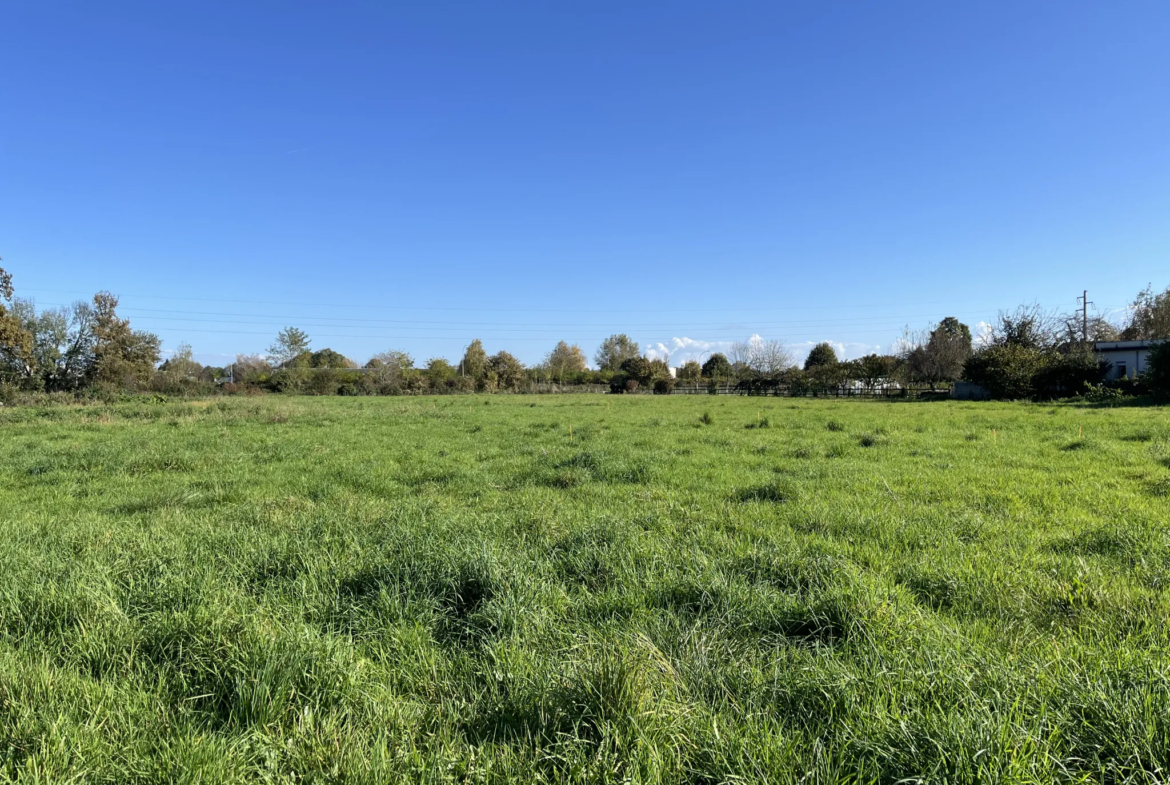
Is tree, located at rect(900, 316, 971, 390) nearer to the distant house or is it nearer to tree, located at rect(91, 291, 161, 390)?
the distant house

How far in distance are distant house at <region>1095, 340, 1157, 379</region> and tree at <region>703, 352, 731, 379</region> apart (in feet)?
128

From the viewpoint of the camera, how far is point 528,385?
60.8 meters

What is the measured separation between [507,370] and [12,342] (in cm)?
3944

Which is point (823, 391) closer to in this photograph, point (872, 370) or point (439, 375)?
point (872, 370)

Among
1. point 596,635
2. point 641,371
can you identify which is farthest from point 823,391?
point 596,635

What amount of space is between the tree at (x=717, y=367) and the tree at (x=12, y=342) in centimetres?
6386

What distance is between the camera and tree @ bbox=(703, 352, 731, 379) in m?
70.5

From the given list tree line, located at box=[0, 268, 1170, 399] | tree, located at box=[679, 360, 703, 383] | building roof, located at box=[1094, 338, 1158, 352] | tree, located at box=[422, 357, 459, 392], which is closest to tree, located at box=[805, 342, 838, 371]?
tree line, located at box=[0, 268, 1170, 399]

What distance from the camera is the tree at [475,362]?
59.4 meters

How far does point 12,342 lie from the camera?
2673 centimetres

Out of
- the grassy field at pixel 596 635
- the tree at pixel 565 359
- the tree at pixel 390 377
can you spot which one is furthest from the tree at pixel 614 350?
the grassy field at pixel 596 635

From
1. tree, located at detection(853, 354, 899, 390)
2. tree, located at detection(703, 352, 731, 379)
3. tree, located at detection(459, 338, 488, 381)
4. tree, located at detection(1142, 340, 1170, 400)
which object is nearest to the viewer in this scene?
tree, located at detection(1142, 340, 1170, 400)

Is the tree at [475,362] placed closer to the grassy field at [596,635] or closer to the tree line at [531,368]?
the tree line at [531,368]

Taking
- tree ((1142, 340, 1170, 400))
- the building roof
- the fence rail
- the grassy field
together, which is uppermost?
the building roof
